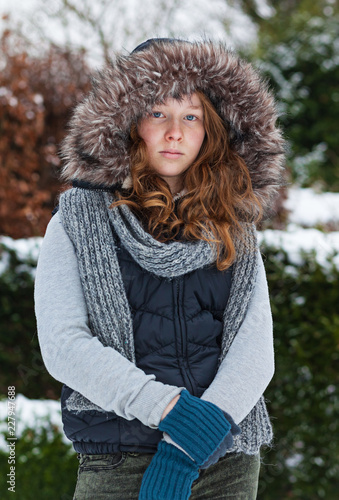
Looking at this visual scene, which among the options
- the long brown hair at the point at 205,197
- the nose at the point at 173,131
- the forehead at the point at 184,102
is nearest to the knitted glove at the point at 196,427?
the long brown hair at the point at 205,197

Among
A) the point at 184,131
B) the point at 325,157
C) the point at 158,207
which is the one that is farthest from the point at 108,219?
the point at 325,157

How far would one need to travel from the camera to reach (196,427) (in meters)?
1.50

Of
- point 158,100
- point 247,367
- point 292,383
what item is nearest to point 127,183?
point 158,100

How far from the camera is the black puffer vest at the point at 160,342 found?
1657 mm

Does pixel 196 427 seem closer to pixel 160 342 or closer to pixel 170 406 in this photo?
pixel 170 406

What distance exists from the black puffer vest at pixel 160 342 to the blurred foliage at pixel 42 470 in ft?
5.72

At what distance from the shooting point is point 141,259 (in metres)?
1.76

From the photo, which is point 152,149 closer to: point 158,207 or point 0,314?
point 158,207

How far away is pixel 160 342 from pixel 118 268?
0.88 ft

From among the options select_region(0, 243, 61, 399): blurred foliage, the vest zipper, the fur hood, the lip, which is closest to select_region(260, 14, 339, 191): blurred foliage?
select_region(0, 243, 61, 399): blurred foliage

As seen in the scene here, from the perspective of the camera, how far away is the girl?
157 centimetres

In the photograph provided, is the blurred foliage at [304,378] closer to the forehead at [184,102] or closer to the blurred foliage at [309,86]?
the forehead at [184,102]

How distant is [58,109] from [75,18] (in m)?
2.81

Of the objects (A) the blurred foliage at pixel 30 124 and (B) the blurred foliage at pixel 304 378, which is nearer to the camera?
(B) the blurred foliage at pixel 304 378
